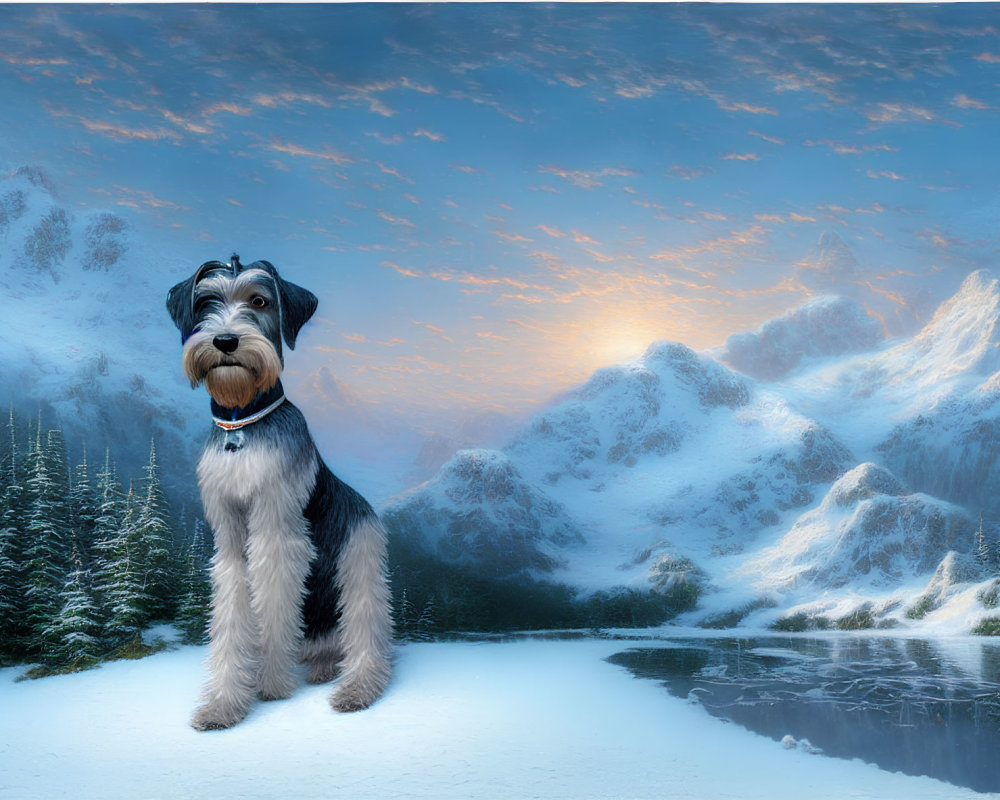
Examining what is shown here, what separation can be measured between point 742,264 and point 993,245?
52.2 inches

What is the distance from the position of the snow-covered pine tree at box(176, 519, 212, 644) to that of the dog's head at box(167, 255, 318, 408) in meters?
1.42

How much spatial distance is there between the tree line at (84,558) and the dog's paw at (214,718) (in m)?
0.99

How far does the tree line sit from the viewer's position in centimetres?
372

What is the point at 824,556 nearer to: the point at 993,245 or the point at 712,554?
the point at 712,554

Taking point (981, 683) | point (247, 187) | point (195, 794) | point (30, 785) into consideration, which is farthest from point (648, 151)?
point (30, 785)

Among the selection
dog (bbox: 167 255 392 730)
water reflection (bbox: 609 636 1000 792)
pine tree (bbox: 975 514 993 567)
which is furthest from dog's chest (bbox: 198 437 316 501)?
pine tree (bbox: 975 514 993 567)

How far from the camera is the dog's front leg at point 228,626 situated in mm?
2906

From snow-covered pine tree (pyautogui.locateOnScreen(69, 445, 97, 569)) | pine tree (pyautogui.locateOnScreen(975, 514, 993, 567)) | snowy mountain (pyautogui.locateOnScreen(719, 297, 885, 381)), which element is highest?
snowy mountain (pyautogui.locateOnScreen(719, 297, 885, 381))

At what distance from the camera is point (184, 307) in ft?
9.52

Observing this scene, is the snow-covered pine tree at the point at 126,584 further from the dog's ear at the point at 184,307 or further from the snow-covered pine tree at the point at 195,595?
the dog's ear at the point at 184,307

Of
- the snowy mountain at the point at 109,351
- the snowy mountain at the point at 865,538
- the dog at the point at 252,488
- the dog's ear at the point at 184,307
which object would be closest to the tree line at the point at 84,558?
the snowy mountain at the point at 109,351

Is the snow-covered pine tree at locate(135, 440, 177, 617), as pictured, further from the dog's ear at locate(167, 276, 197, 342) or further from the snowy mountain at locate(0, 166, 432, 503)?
the dog's ear at locate(167, 276, 197, 342)

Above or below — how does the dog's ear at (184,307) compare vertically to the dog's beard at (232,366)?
above

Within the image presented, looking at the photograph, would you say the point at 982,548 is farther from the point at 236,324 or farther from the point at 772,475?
the point at 236,324
